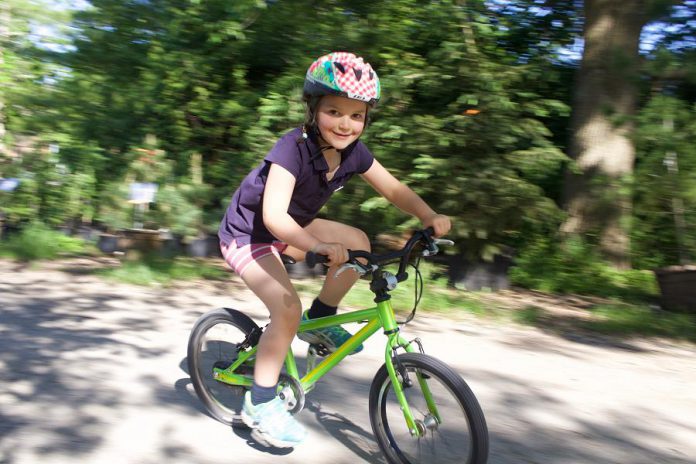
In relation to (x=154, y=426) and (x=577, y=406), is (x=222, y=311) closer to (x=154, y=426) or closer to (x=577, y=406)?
(x=154, y=426)

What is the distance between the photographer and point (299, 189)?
10.0ft

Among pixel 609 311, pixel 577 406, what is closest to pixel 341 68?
pixel 577 406

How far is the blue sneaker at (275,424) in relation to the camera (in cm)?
295

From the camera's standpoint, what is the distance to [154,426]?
3.27 metres

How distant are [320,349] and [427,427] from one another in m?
0.78

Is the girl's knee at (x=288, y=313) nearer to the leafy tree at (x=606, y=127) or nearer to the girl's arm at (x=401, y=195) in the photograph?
the girl's arm at (x=401, y=195)

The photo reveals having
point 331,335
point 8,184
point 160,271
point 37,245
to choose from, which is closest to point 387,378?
point 331,335

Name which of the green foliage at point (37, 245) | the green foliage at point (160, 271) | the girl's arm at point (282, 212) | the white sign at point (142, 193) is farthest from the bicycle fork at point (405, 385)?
the green foliage at point (37, 245)

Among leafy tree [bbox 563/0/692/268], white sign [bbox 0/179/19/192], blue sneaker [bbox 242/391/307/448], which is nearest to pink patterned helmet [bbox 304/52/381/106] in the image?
blue sneaker [bbox 242/391/307/448]

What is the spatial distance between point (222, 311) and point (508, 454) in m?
1.61

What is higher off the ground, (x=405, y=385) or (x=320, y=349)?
(x=405, y=385)

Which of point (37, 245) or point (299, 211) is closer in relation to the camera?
point (299, 211)

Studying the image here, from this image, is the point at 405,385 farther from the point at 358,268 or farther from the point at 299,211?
the point at 299,211

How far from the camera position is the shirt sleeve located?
2850 mm
